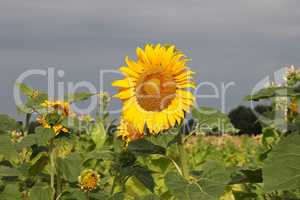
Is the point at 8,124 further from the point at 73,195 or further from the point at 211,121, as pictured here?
the point at 211,121

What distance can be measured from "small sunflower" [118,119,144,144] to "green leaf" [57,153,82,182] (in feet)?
0.76

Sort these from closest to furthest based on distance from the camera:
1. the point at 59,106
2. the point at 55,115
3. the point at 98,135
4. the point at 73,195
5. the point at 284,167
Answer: the point at 284,167
the point at 73,195
the point at 55,115
the point at 59,106
the point at 98,135

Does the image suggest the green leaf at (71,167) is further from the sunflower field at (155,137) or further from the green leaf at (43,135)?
the green leaf at (43,135)

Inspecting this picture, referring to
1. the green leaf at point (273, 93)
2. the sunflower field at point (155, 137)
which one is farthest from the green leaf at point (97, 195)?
the green leaf at point (273, 93)

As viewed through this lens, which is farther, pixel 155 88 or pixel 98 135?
pixel 98 135

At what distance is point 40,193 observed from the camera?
2498 mm

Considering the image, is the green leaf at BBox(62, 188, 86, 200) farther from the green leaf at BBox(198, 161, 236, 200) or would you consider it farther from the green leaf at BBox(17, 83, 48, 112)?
the green leaf at BBox(198, 161, 236, 200)

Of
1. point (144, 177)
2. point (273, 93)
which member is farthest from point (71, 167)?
point (273, 93)

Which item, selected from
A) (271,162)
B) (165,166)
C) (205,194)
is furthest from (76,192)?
(165,166)

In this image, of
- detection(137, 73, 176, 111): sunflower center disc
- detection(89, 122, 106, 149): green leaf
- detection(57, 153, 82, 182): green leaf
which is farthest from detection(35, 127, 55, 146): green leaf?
detection(89, 122, 106, 149): green leaf

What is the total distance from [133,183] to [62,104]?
2.07 ft

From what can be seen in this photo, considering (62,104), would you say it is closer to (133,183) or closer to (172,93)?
(133,183)

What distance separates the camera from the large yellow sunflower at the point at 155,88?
2.10 meters

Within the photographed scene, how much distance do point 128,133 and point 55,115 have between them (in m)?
0.41
